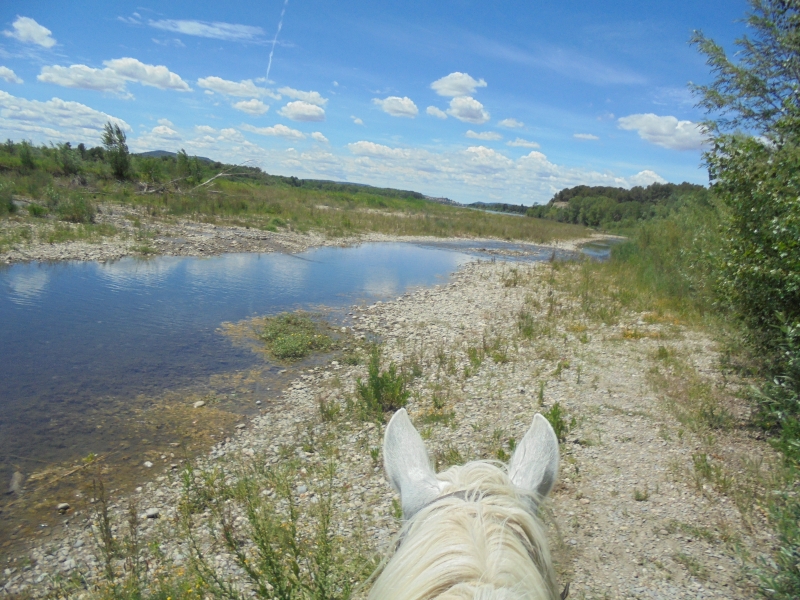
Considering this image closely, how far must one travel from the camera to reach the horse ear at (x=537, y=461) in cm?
172

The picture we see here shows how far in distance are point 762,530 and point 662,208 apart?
21.7 meters

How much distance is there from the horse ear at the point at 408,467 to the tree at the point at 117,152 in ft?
112

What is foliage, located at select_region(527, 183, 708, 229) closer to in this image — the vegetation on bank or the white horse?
the vegetation on bank

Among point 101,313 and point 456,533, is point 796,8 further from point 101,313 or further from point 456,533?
point 101,313

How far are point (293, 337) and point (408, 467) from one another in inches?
336

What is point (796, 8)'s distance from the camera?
7.70 metres

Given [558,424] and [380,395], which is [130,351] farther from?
[558,424]

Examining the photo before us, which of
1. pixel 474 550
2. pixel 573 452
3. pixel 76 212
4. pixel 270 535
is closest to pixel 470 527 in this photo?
pixel 474 550

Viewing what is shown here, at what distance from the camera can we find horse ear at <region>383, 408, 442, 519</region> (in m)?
1.64

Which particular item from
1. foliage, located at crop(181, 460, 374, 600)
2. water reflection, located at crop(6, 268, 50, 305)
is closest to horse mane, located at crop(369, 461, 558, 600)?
foliage, located at crop(181, 460, 374, 600)

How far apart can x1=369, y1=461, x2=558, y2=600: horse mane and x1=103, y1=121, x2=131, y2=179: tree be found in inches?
1354

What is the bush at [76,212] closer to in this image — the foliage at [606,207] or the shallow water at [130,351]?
the shallow water at [130,351]

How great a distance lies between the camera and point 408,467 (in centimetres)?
179

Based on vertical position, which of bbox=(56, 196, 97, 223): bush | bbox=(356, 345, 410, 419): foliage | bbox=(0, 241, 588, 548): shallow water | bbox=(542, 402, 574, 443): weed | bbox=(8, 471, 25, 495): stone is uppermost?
bbox=(56, 196, 97, 223): bush
